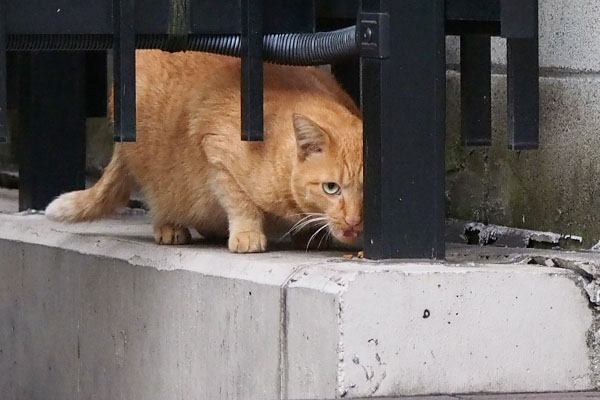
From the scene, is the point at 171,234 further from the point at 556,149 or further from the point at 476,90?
the point at 556,149

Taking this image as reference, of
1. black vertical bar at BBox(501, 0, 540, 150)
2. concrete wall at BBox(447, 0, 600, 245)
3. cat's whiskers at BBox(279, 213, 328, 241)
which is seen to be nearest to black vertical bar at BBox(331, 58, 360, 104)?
concrete wall at BBox(447, 0, 600, 245)

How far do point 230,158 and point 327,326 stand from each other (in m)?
0.95

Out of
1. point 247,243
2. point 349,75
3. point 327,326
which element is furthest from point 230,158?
point 327,326

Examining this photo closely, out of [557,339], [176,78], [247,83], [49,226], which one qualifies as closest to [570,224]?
[557,339]

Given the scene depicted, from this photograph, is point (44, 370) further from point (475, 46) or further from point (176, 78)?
point (475, 46)

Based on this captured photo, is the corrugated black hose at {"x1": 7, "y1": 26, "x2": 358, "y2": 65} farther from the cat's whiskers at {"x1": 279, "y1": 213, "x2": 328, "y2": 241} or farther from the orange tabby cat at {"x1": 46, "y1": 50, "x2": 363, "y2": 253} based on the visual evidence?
the cat's whiskers at {"x1": 279, "y1": 213, "x2": 328, "y2": 241}

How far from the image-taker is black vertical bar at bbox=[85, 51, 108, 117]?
4938 mm

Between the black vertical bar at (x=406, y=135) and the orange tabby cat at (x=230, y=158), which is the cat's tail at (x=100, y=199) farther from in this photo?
the black vertical bar at (x=406, y=135)

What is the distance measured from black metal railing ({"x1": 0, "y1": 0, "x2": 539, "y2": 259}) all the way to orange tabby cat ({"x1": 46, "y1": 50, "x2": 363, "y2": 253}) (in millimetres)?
189

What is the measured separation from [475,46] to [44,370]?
188 centimetres

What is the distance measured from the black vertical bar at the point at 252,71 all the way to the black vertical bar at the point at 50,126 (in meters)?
1.53

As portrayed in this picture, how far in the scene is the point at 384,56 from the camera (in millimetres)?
2988

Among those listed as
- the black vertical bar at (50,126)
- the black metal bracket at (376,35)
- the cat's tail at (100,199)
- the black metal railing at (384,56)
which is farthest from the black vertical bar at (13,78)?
the black metal bracket at (376,35)

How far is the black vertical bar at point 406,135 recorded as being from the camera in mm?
2988
